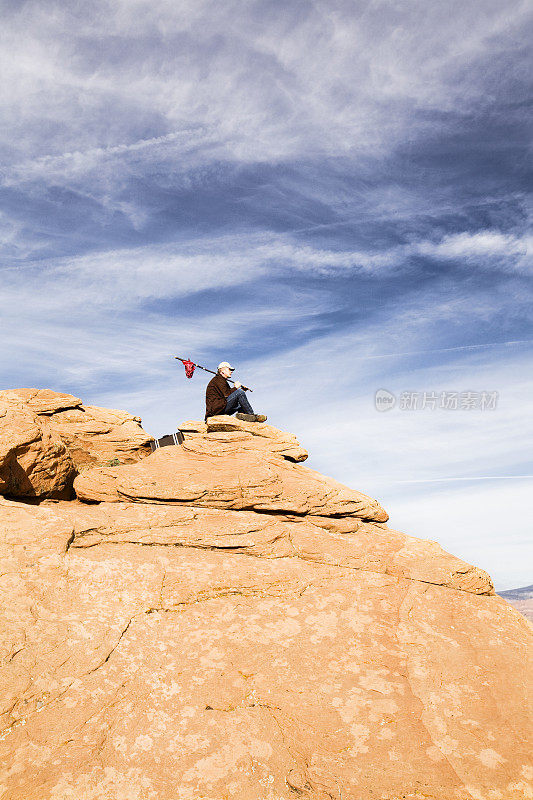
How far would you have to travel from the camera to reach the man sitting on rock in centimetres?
2003

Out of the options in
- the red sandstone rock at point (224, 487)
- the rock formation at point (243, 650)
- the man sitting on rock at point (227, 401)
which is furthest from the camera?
the man sitting on rock at point (227, 401)


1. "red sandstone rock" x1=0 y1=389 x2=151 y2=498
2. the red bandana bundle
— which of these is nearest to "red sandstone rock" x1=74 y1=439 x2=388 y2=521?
"red sandstone rock" x1=0 y1=389 x2=151 y2=498

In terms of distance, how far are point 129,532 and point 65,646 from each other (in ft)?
11.4

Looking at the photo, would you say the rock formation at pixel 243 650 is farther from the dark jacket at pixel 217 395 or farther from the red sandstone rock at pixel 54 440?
the dark jacket at pixel 217 395

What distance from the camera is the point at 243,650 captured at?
10.3 metres

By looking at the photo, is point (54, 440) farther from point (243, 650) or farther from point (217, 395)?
point (243, 650)

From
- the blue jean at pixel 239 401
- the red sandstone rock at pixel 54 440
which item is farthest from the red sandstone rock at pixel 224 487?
the blue jean at pixel 239 401

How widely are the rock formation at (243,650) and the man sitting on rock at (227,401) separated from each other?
14.8ft

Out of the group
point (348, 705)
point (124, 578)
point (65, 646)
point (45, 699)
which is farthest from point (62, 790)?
point (348, 705)

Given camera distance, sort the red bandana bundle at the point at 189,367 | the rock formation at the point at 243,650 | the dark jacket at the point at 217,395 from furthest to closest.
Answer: the red bandana bundle at the point at 189,367 < the dark jacket at the point at 217,395 < the rock formation at the point at 243,650

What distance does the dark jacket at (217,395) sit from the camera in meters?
20.6

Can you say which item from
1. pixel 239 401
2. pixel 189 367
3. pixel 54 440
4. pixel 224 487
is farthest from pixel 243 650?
pixel 189 367

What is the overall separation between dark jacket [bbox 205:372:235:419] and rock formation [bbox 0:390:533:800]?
17.2 feet

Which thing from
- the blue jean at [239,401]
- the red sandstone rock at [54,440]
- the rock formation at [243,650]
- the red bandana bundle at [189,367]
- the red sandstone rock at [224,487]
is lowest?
the rock formation at [243,650]
